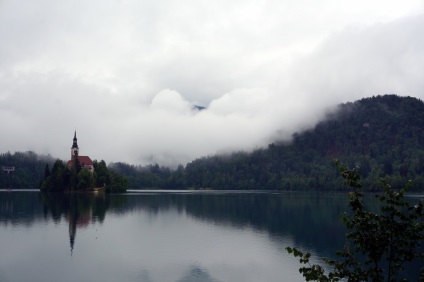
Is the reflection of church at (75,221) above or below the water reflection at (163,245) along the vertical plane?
above

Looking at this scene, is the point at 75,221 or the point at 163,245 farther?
the point at 75,221

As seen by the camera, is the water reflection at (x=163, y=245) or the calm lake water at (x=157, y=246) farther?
the water reflection at (x=163, y=245)

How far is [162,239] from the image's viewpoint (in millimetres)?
69500

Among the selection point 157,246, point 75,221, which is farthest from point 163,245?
point 75,221

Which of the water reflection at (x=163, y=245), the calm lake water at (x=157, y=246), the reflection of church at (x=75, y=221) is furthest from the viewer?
the reflection of church at (x=75, y=221)

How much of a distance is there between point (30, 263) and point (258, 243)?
3279 cm

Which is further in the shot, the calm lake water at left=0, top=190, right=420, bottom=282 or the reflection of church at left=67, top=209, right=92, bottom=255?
the reflection of church at left=67, top=209, right=92, bottom=255

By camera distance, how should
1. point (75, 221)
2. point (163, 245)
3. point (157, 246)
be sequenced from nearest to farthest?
point (157, 246) < point (163, 245) < point (75, 221)

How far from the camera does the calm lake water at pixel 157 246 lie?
45.3 m

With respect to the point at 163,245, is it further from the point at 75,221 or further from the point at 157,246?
the point at 75,221

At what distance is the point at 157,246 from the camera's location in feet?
205

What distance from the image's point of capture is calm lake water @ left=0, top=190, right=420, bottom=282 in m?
45.3

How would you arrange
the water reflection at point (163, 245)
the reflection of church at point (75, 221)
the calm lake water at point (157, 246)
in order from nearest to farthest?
the calm lake water at point (157, 246)
the water reflection at point (163, 245)
the reflection of church at point (75, 221)

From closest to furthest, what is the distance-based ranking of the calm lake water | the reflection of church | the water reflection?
the calm lake water < the water reflection < the reflection of church
